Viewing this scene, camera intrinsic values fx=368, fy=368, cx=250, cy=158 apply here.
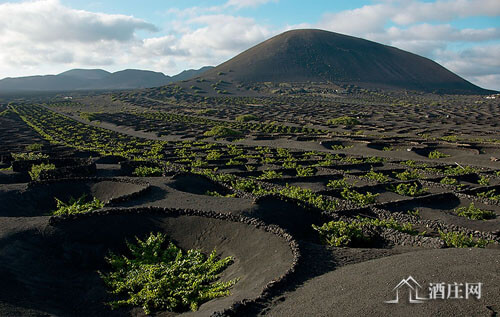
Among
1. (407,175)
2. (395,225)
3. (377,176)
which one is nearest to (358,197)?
(395,225)

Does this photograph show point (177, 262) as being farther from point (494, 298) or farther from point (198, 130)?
point (198, 130)

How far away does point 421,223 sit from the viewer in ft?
48.8

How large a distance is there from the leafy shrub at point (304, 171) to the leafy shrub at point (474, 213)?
32.9 feet

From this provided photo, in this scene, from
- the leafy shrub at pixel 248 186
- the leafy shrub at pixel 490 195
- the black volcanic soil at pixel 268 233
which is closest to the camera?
the black volcanic soil at pixel 268 233

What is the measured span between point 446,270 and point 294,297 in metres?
3.69

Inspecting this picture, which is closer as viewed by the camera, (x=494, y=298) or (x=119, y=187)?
(x=494, y=298)

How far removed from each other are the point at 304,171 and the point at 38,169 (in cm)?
1792

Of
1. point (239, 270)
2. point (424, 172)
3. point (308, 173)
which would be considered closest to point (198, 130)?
point (308, 173)

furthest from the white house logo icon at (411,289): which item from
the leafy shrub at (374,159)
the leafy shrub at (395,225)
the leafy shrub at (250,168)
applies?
the leafy shrub at (374,159)

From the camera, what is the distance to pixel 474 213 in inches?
635

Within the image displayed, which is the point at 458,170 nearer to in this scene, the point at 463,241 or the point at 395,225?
the point at 395,225

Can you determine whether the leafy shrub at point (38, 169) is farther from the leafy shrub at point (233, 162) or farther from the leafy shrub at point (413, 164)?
the leafy shrub at point (413, 164)

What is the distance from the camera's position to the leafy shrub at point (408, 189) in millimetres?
20125

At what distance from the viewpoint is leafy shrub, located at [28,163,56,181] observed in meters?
23.4
